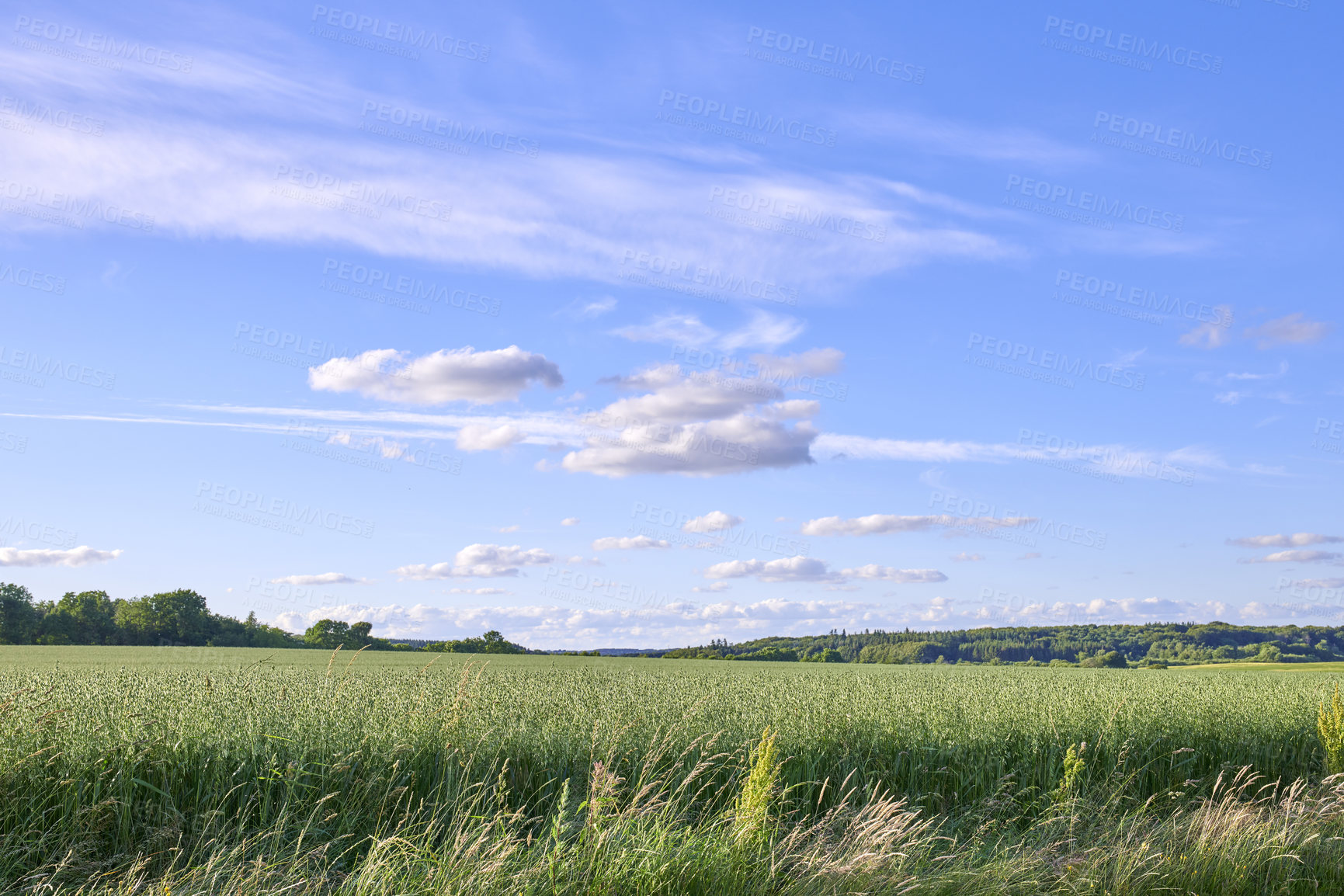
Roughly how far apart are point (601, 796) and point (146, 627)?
74.0 meters

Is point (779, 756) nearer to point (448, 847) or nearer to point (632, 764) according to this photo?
point (632, 764)

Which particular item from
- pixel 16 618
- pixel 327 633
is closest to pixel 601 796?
pixel 327 633

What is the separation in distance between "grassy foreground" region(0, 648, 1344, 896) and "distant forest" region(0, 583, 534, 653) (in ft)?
165

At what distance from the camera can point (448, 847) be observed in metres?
6.42

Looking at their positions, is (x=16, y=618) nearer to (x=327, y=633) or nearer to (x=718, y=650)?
(x=327, y=633)

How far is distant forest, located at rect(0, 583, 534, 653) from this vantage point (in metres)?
63.1

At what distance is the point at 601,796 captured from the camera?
18.9 feet

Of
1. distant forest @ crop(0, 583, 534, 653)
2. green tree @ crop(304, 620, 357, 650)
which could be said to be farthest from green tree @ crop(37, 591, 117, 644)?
green tree @ crop(304, 620, 357, 650)

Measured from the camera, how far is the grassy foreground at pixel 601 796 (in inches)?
225

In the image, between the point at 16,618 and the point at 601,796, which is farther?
the point at 16,618

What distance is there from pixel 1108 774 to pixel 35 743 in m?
13.4

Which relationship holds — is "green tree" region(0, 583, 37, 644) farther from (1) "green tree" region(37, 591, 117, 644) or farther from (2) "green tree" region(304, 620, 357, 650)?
(2) "green tree" region(304, 620, 357, 650)

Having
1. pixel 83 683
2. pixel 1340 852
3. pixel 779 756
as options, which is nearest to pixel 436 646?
pixel 83 683

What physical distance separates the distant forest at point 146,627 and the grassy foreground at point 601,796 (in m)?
50.4
